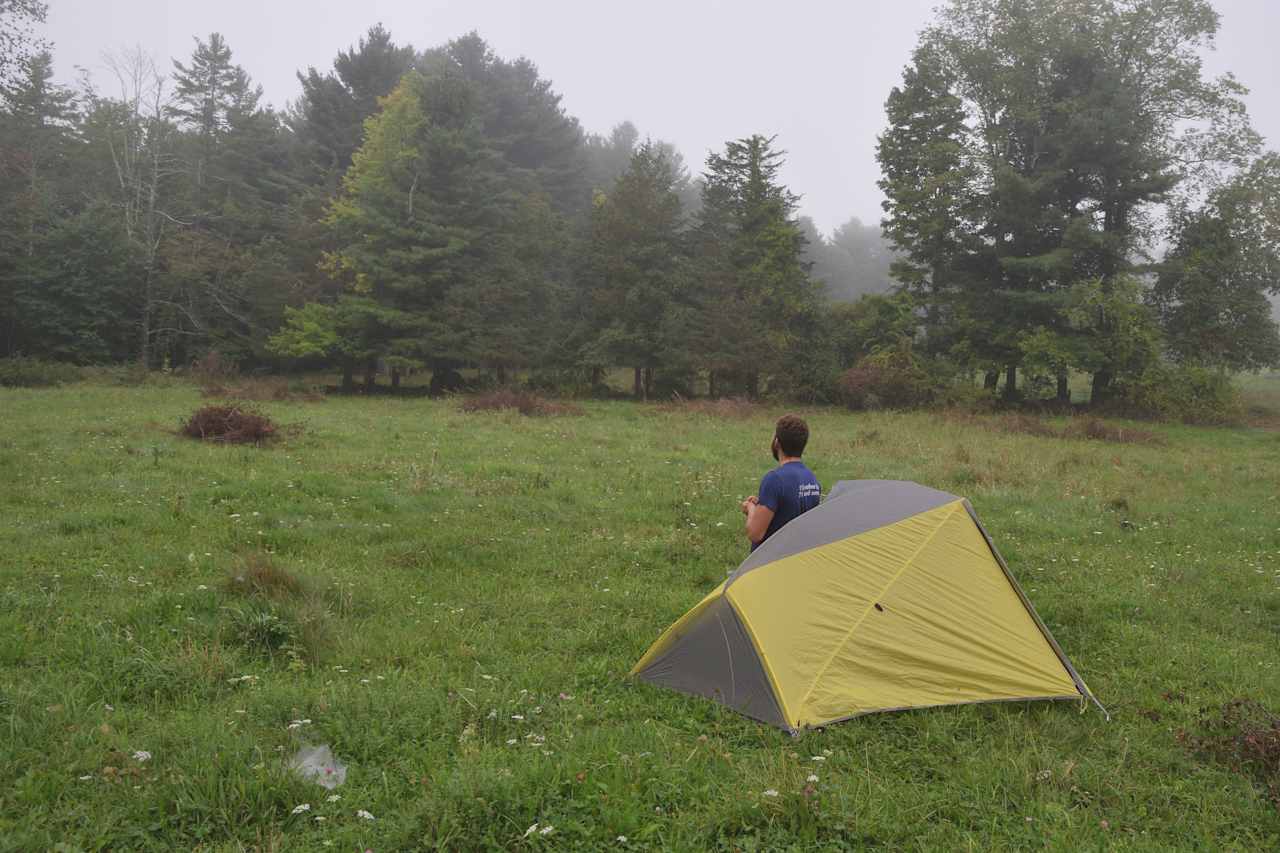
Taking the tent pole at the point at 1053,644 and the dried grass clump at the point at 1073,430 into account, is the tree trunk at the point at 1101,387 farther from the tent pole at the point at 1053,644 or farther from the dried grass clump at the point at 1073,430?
the tent pole at the point at 1053,644

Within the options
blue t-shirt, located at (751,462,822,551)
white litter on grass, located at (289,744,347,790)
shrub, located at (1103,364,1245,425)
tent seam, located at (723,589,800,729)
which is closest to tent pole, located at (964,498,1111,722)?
blue t-shirt, located at (751,462,822,551)

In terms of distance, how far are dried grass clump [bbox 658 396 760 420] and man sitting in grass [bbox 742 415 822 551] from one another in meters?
17.6

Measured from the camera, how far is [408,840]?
348 centimetres

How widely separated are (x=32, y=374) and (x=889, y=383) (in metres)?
30.5

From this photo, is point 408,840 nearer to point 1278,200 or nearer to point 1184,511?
point 1184,511

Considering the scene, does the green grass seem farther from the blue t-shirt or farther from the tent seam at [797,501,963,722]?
the blue t-shirt

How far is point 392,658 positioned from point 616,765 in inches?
86.8

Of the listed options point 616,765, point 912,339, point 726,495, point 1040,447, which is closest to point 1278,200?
point 912,339

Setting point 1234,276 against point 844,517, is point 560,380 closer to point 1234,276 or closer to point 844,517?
point 1234,276

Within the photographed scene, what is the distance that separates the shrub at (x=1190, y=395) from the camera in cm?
2552

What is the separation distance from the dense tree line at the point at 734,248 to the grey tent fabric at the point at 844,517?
23.5m

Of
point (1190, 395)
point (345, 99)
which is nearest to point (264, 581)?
point (1190, 395)

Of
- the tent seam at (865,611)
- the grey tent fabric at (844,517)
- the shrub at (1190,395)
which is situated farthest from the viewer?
the shrub at (1190,395)

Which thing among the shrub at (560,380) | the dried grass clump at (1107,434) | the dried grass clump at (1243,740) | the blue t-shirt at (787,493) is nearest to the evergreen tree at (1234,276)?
the dried grass clump at (1107,434)
